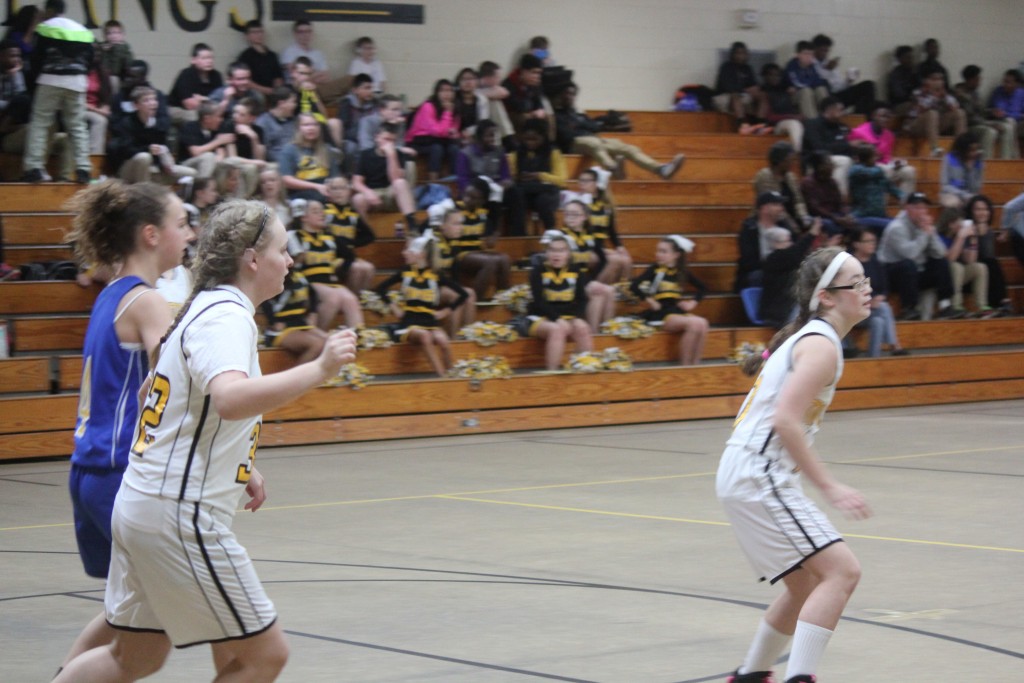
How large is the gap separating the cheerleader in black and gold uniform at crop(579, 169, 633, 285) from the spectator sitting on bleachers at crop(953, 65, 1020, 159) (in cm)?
805

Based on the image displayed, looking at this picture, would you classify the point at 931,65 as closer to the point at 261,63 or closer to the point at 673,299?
the point at 673,299

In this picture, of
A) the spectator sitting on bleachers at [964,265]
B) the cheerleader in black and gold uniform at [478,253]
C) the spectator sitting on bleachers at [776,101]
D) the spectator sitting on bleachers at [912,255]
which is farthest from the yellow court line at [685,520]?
the spectator sitting on bleachers at [776,101]

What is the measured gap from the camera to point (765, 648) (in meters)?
4.43

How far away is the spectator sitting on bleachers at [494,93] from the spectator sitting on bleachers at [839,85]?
622cm

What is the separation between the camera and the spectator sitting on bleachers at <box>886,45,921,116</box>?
21.8 meters

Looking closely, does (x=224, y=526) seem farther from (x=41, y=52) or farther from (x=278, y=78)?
(x=278, y=78)

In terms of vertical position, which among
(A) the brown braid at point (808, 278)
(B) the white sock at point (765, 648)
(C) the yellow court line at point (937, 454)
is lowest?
(C) the yellow court line at point (937, 454)

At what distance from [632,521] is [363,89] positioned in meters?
9.08

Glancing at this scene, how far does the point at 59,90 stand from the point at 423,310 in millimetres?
4160

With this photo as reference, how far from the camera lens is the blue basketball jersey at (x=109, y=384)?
13.2ft

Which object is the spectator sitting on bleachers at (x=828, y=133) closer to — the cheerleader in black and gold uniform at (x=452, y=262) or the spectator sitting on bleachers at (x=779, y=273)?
the spectator sitting on bleachers at (x=779, y=273)

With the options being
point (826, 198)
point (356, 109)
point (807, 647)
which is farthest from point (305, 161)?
point (807, 647)

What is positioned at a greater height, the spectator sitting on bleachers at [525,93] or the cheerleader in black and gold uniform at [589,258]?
the spectator sitting on bleachers at [525,93]

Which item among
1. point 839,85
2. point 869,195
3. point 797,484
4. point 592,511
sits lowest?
point 592,511
